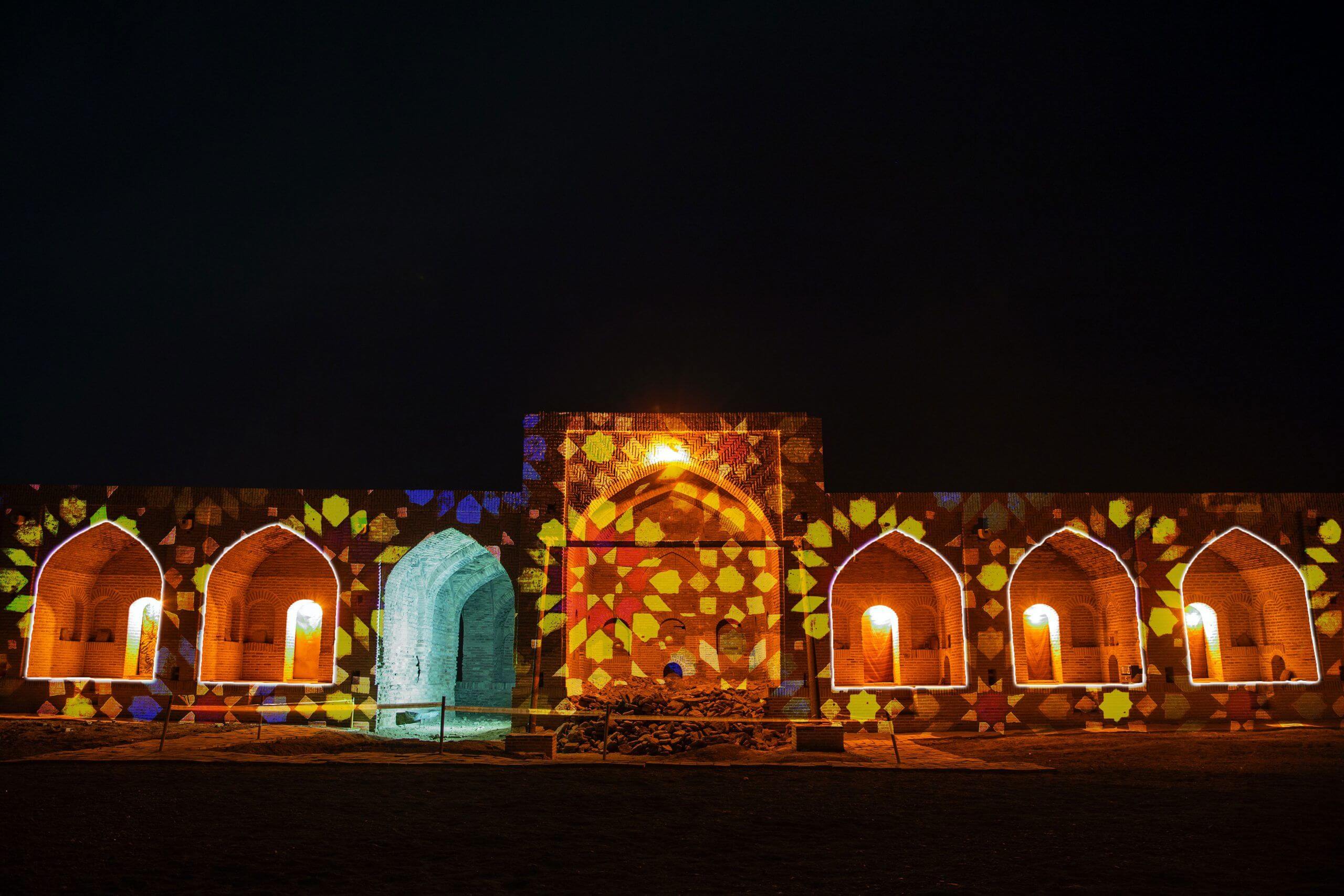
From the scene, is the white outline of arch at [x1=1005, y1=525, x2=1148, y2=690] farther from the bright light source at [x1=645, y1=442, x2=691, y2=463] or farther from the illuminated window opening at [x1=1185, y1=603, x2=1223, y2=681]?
the bright light source at [x1=645, y1=442, x2=691, y2=463]

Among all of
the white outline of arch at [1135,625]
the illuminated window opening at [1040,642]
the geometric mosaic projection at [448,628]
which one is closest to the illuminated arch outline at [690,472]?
the geometric mosaic projection at [448,628]

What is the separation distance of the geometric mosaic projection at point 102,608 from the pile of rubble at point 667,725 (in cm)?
827

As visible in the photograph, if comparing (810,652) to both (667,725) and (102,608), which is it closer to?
(667,725)

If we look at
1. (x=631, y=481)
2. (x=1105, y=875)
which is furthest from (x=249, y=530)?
(x=1105, y=875)

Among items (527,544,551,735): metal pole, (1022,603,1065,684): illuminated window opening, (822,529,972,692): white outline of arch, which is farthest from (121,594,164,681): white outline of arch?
(1022,603,1065,684): illuminated window opening

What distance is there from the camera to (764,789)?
8.74 metres

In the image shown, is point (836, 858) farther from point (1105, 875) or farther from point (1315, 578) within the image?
point (1315, 578)

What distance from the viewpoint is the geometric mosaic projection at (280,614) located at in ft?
55.9

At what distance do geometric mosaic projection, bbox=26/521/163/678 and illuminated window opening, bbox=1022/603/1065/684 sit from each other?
1524 cm

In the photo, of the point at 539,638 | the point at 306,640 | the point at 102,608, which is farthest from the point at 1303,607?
the point at 102,608

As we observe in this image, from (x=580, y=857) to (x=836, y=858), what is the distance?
158cm

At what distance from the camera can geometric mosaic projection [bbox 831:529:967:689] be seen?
1697 centimetres

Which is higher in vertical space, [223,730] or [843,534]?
[843,534]

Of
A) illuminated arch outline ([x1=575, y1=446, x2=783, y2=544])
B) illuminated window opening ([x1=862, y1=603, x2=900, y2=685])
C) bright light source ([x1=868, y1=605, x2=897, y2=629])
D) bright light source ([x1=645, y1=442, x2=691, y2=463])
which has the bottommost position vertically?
illuminated window opening ([x1=862, y1=603, x2=900, y2=685])
